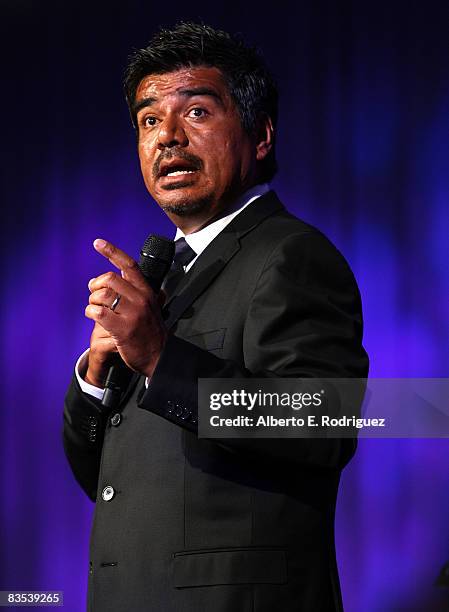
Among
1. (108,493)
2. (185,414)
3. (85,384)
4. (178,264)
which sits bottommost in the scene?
(108,493)

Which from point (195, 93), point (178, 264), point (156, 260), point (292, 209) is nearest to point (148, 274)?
point (156, 260)

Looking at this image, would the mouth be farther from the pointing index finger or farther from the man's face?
the pointing index finger

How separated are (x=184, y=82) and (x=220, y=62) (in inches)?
3.9

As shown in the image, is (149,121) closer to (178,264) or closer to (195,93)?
(195,93)

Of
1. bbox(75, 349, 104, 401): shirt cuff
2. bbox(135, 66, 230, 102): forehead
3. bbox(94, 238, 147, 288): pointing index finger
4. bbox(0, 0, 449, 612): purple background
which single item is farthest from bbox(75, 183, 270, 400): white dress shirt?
bbox(0, 0, 449, 612): purple background

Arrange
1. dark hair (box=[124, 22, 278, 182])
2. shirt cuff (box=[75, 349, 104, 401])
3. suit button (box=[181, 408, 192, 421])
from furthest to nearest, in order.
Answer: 1. dark hair (box=[124, 22, 278, 182])
2. shirt cuff (box=[75, 349, 104, 401])
3. suit button (box=[181, 408, 192, 421])

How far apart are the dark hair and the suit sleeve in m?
0.42

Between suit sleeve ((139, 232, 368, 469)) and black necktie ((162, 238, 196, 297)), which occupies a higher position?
black necktie ((162, 238, 196, 297))

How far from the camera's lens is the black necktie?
5.81 ft

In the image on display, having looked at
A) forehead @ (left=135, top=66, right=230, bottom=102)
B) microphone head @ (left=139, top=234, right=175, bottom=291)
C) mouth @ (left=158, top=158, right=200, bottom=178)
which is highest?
forehead @ (left=135, top=66, right=230, bottom=102)

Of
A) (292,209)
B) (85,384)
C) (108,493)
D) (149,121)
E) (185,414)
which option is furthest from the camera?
(292,209)

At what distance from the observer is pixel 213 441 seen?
1.39m

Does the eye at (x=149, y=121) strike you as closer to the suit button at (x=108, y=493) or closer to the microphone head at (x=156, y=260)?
the microphone head at (x=156, y=260)

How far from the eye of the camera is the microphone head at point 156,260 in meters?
1.63
